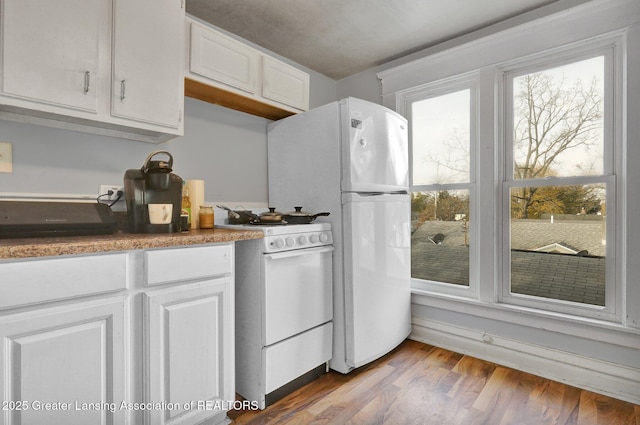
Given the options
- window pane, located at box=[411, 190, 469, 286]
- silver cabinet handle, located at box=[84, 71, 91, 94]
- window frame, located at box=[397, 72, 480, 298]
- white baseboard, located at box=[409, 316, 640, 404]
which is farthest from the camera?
window pane, located at box=[411, 190, 469, 286]

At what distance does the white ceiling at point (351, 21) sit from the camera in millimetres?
2078

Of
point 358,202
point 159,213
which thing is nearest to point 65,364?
point 159,213

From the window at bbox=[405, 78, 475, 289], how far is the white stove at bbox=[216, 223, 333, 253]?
110 cm

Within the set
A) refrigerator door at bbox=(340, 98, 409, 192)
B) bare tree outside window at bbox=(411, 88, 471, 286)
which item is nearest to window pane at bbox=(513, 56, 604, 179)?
bare tree outside window at bbox=(411, 88, 471, 286)

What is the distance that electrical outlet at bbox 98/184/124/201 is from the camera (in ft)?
5.90

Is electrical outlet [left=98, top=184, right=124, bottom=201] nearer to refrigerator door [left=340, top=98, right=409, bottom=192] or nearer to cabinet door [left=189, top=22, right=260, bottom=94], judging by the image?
cabinet door [left=189, top=22, right=260, bottom=94]

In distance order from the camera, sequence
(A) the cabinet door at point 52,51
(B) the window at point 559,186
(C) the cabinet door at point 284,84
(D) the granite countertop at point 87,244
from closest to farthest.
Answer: (D) the granite countertop at point 87,244 < (A) the cabinet door at point 52,51 < (B) the window at point 559,186 < (C) the cabinet door at point 284,84

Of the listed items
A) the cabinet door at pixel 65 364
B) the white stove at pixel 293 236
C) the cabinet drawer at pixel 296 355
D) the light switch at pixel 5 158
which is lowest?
the cabinet drawer at pixel 296 355

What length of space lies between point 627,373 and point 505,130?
5.43ft

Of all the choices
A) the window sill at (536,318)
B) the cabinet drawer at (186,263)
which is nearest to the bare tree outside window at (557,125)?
the window sill at (536,318)

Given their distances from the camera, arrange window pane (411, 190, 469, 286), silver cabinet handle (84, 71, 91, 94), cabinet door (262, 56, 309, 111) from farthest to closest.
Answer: window pane (411, 190, 469, 286), cabinet door (262, 56, 309, 111), silver cabinet handle (84, 71, 91, 94)

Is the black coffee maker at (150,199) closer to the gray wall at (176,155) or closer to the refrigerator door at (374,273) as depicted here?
the gray wall at (176,155)

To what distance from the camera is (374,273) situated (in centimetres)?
217

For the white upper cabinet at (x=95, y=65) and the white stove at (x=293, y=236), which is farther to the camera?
the white stove at (x=293, y=236)
